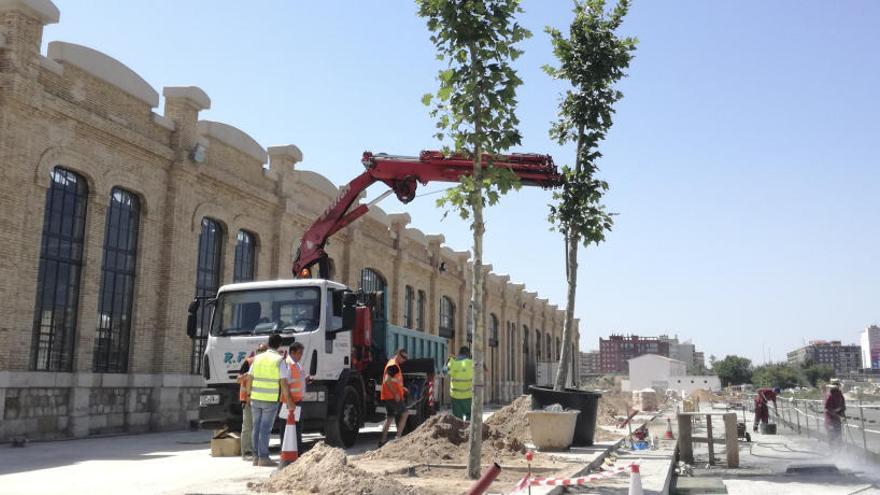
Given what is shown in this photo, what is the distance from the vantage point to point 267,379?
32.6ft

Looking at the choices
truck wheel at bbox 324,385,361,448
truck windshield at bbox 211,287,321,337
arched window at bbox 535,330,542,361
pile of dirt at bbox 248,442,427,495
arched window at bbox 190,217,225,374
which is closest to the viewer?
pile of dirt at bbox 248,442,427,495

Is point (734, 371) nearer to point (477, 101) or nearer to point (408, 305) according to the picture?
point (408, 305)

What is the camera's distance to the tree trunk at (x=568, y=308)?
1356 cm

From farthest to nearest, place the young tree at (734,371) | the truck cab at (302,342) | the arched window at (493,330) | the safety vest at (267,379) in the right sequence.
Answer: the young tree at (734,371) < the arched window at (493,330) < the truck cab at (302,342) < the safety vest at (267,379)

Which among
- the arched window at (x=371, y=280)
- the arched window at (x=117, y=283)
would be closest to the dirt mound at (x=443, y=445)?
the arched window at (x=117, y=283)

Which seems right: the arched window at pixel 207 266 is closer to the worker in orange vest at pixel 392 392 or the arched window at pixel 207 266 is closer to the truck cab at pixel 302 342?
the truck cab at pixel 302 342

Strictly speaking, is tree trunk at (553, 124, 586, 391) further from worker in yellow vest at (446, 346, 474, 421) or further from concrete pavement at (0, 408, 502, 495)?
concrete pavement at (0, 408, 502, 495)

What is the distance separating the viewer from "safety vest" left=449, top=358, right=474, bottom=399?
52.0 feet

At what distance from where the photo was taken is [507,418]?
50.9 ft

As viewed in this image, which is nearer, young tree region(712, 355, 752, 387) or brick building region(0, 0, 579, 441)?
brick building region(0, 0, 579, 441)

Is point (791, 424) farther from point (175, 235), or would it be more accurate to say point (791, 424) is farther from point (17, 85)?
point (17, 85)

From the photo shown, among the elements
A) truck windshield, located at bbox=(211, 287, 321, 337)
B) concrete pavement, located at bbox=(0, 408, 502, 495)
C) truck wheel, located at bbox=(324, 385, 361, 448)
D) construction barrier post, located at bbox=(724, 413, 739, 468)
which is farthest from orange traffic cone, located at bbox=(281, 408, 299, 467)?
construction barrier post, located at bbox=(724, 413, 739, 468)

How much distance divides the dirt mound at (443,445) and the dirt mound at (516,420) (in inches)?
68.5

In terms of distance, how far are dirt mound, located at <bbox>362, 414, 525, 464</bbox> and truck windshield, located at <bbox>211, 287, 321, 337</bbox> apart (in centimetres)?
246
